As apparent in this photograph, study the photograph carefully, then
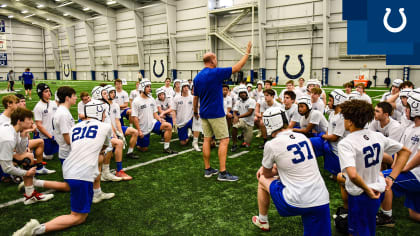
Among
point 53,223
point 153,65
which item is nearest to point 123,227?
point 53,223

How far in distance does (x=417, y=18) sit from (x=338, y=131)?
2251 cm

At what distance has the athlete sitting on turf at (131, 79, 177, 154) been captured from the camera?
7535 mm

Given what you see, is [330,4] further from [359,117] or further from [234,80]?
[359,117]

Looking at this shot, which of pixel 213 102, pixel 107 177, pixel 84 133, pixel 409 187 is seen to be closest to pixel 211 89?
pixel 213 102

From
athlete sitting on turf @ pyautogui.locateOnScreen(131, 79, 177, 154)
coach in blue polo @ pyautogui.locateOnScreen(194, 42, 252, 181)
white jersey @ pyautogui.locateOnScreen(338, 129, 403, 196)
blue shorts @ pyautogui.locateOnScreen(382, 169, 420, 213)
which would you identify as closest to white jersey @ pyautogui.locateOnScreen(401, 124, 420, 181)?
blue shorts @ pyautogui.locateOnScreen(382, 169, 420, 213)

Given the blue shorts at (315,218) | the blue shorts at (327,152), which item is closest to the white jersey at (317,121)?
the blue shorts at (327,152)

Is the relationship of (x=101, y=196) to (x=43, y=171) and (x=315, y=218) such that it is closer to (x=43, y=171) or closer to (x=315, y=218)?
(x=43, y=171)

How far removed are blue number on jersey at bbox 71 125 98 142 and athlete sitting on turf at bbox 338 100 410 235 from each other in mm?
2990

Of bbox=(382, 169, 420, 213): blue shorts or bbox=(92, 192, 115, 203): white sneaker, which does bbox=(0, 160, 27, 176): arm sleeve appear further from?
bbox=(382, 169, 420, 213): blue shorts

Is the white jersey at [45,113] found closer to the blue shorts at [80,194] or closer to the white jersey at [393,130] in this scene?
the blue shorts at [80,194]

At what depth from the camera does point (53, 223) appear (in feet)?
11.6

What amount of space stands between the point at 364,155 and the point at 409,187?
1.40 m

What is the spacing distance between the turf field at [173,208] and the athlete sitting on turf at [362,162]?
94cm

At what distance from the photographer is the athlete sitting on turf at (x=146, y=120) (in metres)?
7.54
